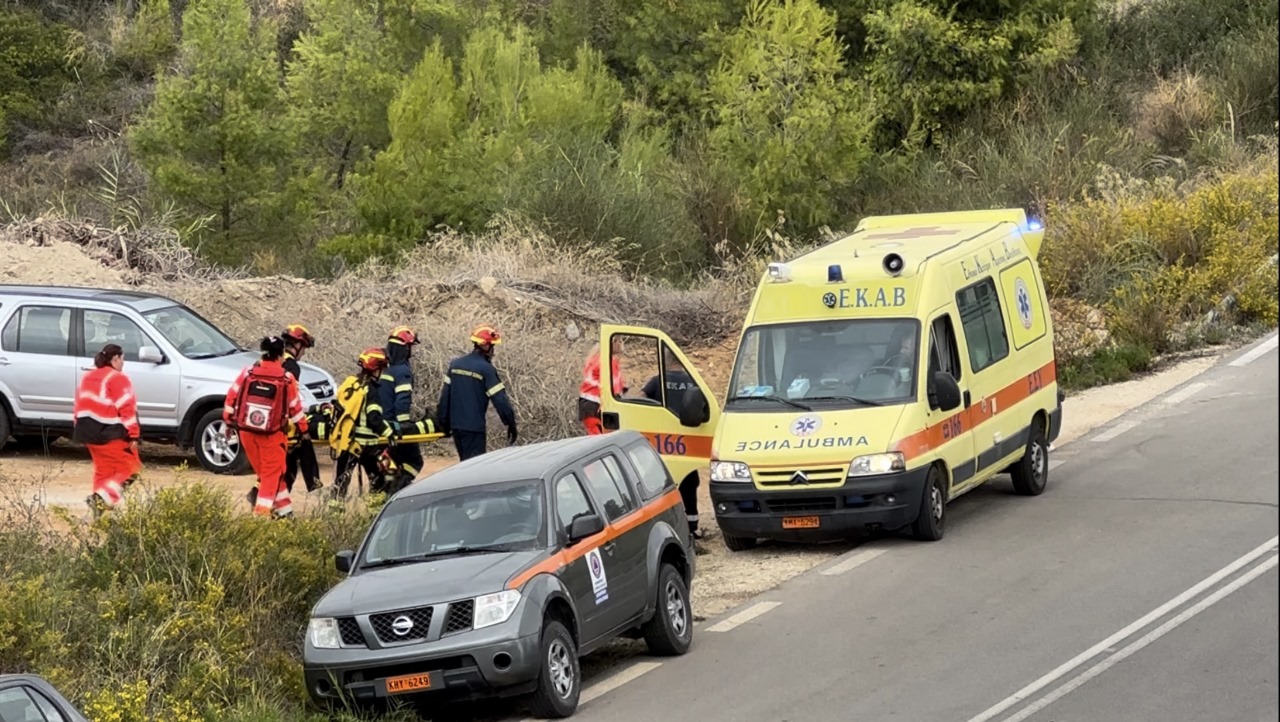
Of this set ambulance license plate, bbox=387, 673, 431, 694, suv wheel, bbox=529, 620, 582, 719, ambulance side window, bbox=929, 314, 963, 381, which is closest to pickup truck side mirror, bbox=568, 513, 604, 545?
suv wheel, bbox=529, 620, 582, 719

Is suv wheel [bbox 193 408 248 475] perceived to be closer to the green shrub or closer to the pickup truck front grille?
the green shrub

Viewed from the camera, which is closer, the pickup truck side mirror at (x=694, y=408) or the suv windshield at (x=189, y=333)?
the pickup truck side mirror at (x=694, y=408)

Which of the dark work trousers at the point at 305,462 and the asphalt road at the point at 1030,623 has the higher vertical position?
the dark work trousers at the point at 305,462

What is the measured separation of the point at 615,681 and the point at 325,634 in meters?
2.01

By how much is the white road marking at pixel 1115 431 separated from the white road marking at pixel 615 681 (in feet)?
25.6

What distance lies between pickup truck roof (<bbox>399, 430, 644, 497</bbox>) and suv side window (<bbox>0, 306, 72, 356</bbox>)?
7.92m

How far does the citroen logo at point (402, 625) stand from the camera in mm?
10156

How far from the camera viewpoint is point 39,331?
1850 cm

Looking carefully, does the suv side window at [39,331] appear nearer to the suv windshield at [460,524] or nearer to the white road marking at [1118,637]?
the suv windshield at [460,524]

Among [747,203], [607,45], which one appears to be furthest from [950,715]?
[607,45]

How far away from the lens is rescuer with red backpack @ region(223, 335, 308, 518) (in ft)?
46.9

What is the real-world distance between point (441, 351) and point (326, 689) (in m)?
10.5

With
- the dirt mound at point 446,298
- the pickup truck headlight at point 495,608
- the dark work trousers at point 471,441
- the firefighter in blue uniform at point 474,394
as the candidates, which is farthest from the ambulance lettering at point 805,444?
the dirt mound at point 446,298

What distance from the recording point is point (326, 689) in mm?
10320
